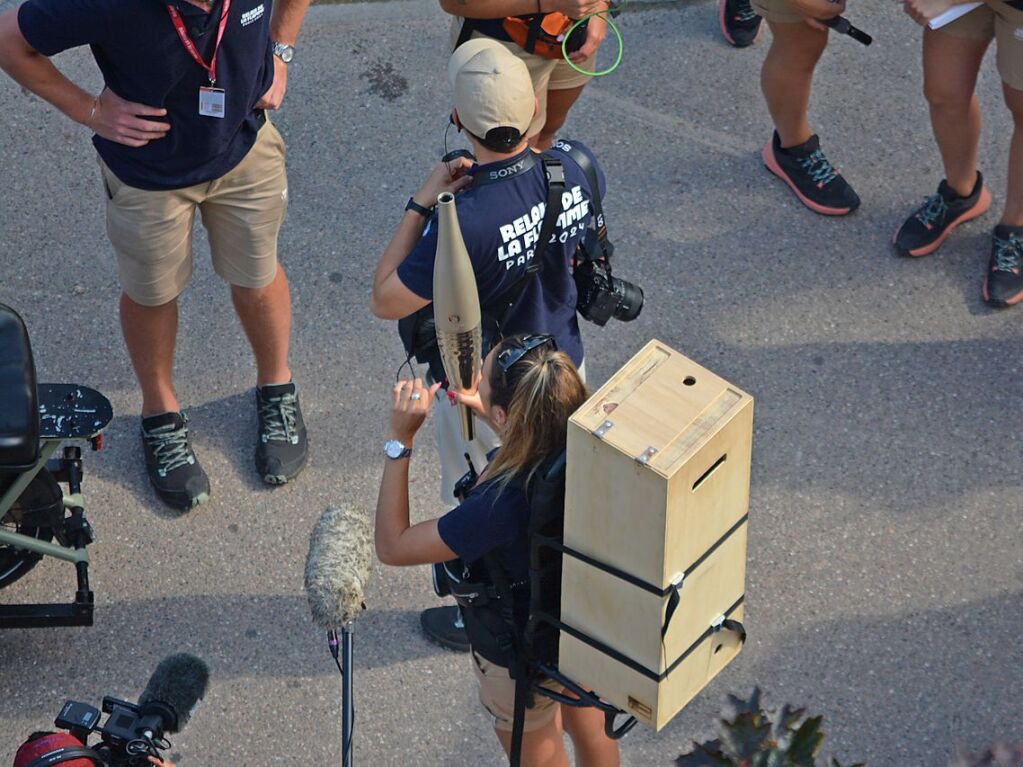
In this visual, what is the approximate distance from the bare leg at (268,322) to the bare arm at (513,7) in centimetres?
107

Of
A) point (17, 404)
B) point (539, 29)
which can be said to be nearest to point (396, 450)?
point (17, 404)

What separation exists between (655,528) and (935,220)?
3.30 metres

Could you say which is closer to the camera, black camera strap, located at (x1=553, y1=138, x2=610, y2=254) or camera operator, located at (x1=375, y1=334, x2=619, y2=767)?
camera operator, located at (x1=375, y1=334, x2=619, y2=767)

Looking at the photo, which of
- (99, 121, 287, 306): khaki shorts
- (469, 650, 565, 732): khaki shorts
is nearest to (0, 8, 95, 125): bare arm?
(99, 121, 287, 306): khaki shorts

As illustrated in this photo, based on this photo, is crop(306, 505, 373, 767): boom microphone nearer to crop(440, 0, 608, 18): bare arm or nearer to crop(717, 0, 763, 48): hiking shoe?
crop(440, 0, 608, 18): bare arm

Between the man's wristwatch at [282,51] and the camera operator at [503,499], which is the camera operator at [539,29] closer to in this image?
the man's wristwatch at [282,51]

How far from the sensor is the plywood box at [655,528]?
8.11 feet

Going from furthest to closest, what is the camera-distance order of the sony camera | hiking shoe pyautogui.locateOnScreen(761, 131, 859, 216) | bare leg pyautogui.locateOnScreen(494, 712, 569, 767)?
hiking shoe pyautogui.locateOnScreen(761, 131, 859, 216), the sony camera, bare leg pyautogui.locateOnScreen(494, 712, 569, 767)

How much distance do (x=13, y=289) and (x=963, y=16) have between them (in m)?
3.76

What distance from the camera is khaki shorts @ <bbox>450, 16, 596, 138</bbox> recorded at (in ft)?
15.0

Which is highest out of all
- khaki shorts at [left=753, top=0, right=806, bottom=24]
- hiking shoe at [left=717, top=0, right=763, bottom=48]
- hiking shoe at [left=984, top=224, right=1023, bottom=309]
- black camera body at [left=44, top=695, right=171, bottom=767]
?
khaki shorts at [left=753, top=0, right=806, bottom=24]

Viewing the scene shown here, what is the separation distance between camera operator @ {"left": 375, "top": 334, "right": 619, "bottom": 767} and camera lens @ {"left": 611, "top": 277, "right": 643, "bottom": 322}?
68 cm

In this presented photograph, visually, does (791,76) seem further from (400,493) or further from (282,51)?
(400,493)

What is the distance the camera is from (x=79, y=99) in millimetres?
3936
